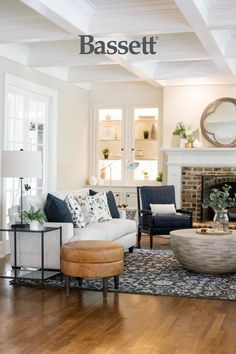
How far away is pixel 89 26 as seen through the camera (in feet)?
19.0

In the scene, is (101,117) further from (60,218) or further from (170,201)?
(60,218)

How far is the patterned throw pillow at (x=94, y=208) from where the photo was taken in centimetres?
692

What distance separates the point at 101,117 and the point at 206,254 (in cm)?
493

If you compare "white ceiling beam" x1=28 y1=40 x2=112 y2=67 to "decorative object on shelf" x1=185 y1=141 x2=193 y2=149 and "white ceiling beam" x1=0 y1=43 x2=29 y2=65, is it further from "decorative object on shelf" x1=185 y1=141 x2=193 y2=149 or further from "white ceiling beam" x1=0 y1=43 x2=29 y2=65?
"decorative object on shelf" x1=185 y1=141 x2=193 y2=149

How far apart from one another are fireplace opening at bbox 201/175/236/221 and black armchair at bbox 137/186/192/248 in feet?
4.03

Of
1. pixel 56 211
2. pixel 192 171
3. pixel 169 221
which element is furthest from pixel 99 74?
pixel 56 211

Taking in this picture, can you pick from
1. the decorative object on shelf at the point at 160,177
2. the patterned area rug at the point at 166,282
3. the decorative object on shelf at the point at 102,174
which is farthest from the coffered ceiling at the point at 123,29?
the patterned area rug at the point at 166,282

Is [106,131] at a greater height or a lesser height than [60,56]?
lesser

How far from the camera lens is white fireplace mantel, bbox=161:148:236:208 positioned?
9.39m

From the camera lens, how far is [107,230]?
6605mm

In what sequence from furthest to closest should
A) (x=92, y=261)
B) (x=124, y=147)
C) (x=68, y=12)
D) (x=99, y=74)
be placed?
1. (x=124, y=147)
2. (x=99, y=74)
3. (x=68, y=12)
4. (x=92, y=261)

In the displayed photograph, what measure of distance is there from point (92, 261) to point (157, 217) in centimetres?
287

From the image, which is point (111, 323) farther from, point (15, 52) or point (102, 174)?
point (102, 174)

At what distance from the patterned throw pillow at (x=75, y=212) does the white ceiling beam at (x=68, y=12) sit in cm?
187
